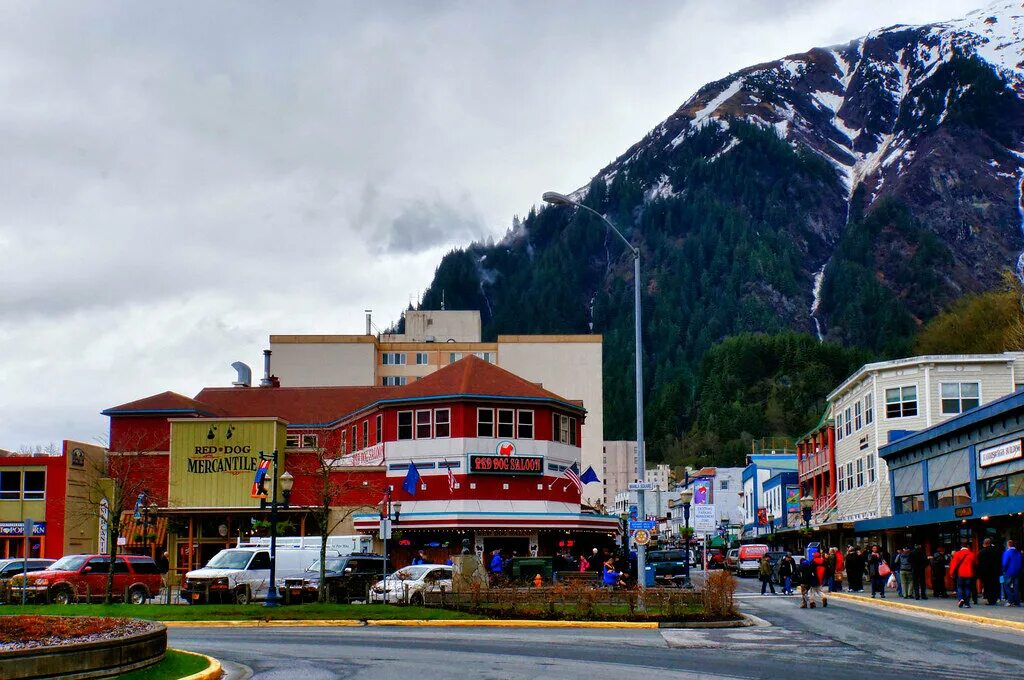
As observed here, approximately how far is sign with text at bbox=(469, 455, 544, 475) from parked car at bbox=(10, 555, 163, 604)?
720 inches

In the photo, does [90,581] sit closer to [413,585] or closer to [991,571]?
[413,585]

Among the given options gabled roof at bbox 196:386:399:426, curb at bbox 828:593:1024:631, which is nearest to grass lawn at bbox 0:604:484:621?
curb at bbox 828:593:1024:631

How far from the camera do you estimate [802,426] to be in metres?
192

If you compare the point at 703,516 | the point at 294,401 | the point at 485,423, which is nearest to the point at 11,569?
the point at 485,423

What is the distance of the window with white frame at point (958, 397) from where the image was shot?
58.8 metres

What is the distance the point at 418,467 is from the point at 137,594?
64.4ft

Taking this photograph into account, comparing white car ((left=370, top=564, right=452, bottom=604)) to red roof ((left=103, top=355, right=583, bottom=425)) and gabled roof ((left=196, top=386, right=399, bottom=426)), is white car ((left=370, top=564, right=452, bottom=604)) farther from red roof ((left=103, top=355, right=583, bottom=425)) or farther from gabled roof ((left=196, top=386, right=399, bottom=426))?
gabled roof ((left=196, top=386, right=399, bottom=426))

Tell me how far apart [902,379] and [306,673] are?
1955 inches

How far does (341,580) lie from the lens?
38.3m

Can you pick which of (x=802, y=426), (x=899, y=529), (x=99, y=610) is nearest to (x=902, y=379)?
(x=899, y=529)

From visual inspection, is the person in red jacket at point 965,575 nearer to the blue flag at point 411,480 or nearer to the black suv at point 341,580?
the black suv at point 341,580

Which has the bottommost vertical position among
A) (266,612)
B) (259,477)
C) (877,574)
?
(266,612)

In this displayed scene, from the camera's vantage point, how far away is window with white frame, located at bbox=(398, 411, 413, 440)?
2360 inches

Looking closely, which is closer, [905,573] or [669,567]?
[905,573]
